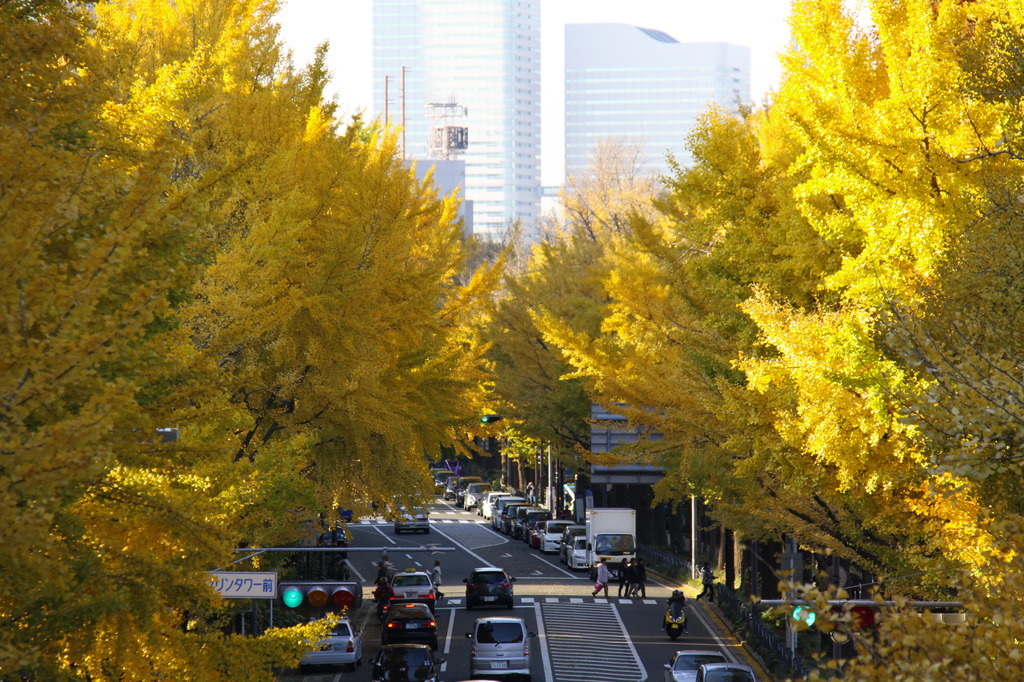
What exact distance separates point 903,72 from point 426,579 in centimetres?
2386

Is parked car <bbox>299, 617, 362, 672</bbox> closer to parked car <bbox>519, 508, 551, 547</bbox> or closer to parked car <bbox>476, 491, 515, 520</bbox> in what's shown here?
parked car <bbox>519, 508, 551, 547</bbox>

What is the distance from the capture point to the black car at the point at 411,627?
93.4ft

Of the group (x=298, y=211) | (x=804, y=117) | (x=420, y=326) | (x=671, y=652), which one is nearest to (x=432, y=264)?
(x=420, y=326)

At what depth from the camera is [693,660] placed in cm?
2245

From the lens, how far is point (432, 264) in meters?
26.7

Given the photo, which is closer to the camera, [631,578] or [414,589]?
[414,589]

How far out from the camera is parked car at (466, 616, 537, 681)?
80.9 ft

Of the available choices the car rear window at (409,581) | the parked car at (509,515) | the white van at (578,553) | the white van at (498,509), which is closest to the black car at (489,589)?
the car rear window at (409,581)

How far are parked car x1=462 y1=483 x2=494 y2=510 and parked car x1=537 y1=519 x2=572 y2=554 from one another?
21.4m

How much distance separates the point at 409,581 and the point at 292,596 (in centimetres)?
2096

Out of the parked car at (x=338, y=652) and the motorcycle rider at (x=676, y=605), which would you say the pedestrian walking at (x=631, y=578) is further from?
the parked car at (x=338, y=652)

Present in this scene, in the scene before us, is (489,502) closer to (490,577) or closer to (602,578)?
(602,578)

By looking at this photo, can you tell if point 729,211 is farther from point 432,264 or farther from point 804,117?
point 432,264

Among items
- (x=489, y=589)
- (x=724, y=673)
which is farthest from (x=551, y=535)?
(x=724, y=673)
